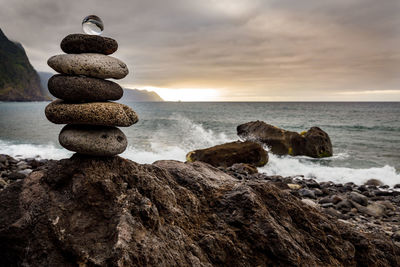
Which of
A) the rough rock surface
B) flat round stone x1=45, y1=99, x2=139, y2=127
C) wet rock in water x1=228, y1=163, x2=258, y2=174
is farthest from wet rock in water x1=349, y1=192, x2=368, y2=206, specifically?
flat round stone x1=45, y1=99, x2=139, y2=127

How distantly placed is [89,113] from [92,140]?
1.23 ft

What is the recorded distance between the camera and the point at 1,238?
125 inches

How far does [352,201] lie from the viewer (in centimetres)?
835

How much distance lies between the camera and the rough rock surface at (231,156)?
1425cm

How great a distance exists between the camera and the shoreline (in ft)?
22.7

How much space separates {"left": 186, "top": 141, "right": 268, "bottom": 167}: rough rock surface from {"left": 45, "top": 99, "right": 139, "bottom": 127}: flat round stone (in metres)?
10.7

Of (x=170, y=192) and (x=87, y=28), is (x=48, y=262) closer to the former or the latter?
(x=170, y=192)

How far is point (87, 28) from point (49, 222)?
268 cm

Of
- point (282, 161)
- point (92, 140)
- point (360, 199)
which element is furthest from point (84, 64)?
point (282, 161)

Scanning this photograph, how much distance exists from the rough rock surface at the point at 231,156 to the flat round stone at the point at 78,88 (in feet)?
35.1

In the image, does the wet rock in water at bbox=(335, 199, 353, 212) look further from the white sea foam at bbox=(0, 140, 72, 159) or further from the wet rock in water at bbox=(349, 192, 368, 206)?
the white sea foam at bbox=(0, 140, 72, 159)

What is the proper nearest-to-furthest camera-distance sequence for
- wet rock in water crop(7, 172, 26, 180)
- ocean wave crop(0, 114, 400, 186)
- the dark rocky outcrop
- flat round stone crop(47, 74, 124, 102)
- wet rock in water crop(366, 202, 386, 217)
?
flat round stone crop(47, 74, 124, 102), wet rock in water crop(366, 202, 386, 217), wet rock in water crop(7, 172, 26, 180), ocean wave crop(0, 114, 400, 186), the dark rocky outcrop

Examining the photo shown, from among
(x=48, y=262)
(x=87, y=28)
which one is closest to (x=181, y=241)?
(x=48, y=262)

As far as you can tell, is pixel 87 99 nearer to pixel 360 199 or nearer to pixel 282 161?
pixel 360 199
